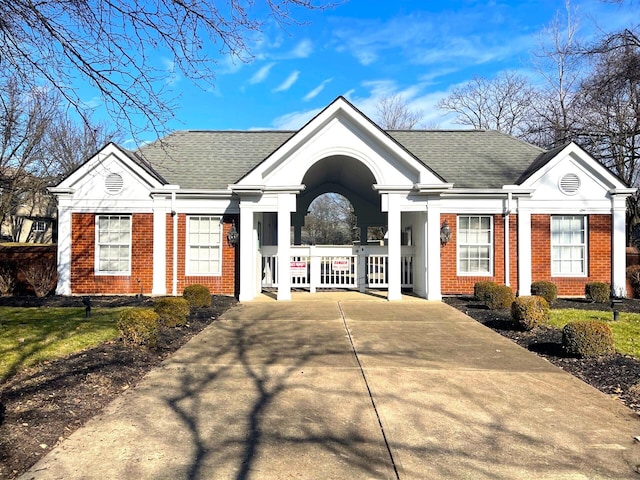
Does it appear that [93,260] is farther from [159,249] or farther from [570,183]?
[570,183]

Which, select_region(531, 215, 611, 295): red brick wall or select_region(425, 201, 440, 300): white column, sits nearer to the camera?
select_region(425, 201, 440, 300): white column

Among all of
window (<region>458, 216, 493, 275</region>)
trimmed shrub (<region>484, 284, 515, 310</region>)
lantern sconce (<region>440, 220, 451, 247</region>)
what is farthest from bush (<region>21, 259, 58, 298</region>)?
trimmed shrub (<region>484, 284, 515, 310</region>)

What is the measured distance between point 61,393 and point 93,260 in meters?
9.95

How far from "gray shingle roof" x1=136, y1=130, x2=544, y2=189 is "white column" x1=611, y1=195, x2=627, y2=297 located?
296 centimetres

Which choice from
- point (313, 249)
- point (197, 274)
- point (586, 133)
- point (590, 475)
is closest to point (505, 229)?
point (313, 249)

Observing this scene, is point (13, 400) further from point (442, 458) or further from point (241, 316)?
point (241, 316)

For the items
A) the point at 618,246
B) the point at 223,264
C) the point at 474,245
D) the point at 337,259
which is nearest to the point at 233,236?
the point at 223,264

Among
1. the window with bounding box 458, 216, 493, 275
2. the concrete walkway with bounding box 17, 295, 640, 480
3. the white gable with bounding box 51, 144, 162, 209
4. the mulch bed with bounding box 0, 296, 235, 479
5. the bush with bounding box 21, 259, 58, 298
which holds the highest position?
the white gable with bounding box 51, 144, 162, 209

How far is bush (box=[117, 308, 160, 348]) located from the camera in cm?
697

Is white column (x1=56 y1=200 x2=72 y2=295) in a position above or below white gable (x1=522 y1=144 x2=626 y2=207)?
below

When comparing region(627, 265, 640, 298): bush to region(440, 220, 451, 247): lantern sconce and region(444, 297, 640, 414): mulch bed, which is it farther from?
region(440, 220, 451, 247): lantern sconce

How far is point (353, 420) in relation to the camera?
14.5ft

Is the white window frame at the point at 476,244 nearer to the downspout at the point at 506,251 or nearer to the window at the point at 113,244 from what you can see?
the downspout at the point at 506,251

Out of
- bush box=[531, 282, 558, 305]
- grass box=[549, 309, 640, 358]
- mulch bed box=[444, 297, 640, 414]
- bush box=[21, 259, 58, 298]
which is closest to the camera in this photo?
mulch bed box=[444, 297, 640, 414]
